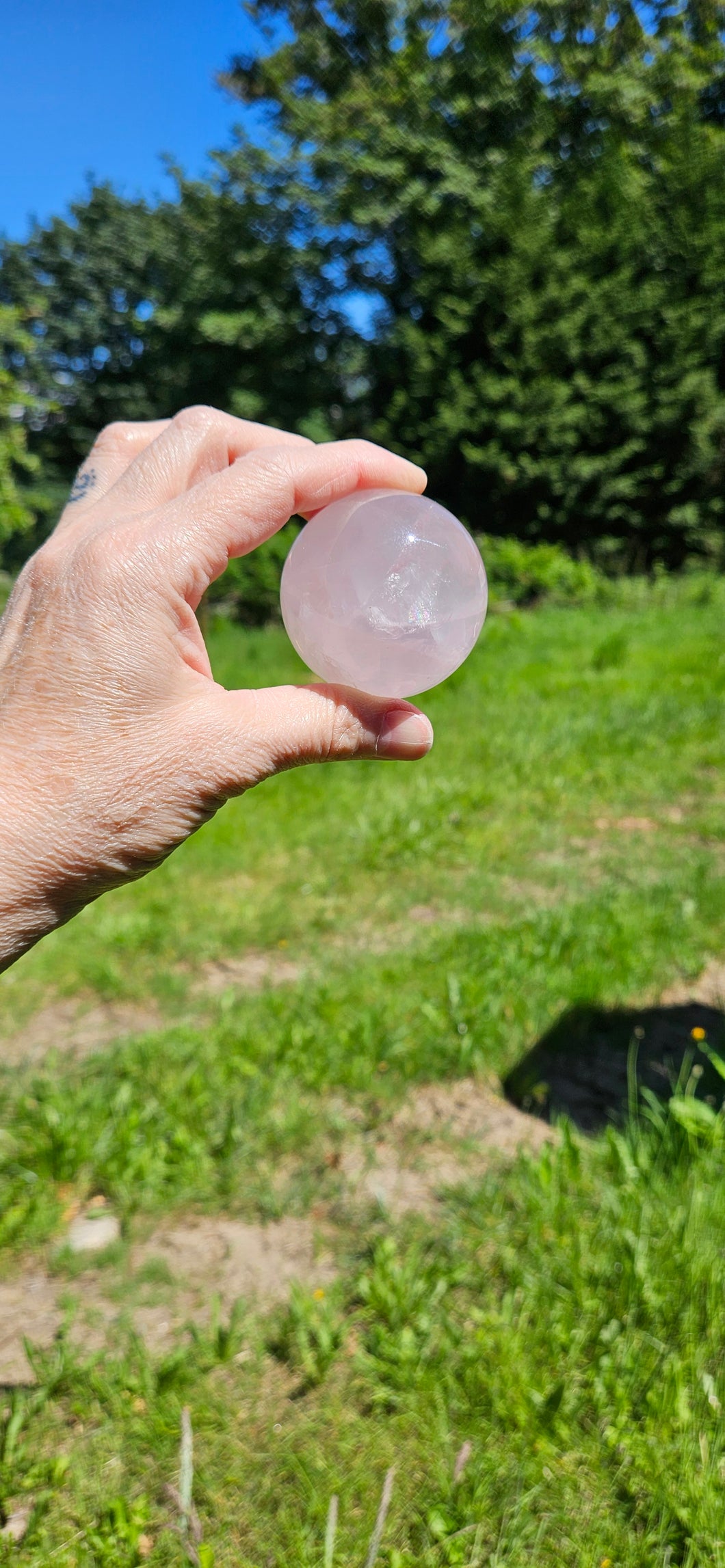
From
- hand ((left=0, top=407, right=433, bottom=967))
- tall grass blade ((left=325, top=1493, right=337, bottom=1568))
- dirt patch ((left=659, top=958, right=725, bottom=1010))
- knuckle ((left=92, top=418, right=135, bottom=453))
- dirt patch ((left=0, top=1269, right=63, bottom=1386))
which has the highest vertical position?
knuckle ((left=92, top=418, right=135, bottom=453))

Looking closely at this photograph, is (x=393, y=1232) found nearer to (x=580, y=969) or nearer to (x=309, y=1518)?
(x=309, y=1518)

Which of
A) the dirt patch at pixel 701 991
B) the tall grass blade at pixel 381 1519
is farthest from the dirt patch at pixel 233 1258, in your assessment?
the dirt patch at pixel 701 991

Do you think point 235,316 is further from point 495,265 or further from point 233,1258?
point 233,1258

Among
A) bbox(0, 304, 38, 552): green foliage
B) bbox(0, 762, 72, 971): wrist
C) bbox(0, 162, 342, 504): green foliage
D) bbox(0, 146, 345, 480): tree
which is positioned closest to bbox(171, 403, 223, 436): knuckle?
bbox(0, 762, 72, 971): wrist

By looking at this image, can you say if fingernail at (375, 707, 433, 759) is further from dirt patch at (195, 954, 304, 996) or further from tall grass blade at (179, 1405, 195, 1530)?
dirt patch at (195, 954, 304, 996)

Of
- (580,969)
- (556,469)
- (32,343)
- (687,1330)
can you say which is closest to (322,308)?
(556,469)

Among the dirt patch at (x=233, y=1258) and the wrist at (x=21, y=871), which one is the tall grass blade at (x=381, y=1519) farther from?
the wrist at (x=21, y=871)

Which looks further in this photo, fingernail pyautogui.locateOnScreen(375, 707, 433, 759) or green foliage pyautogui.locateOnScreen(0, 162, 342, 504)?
green foliage pyautogui.locateOnScreen(0, 162, 342, 504)
